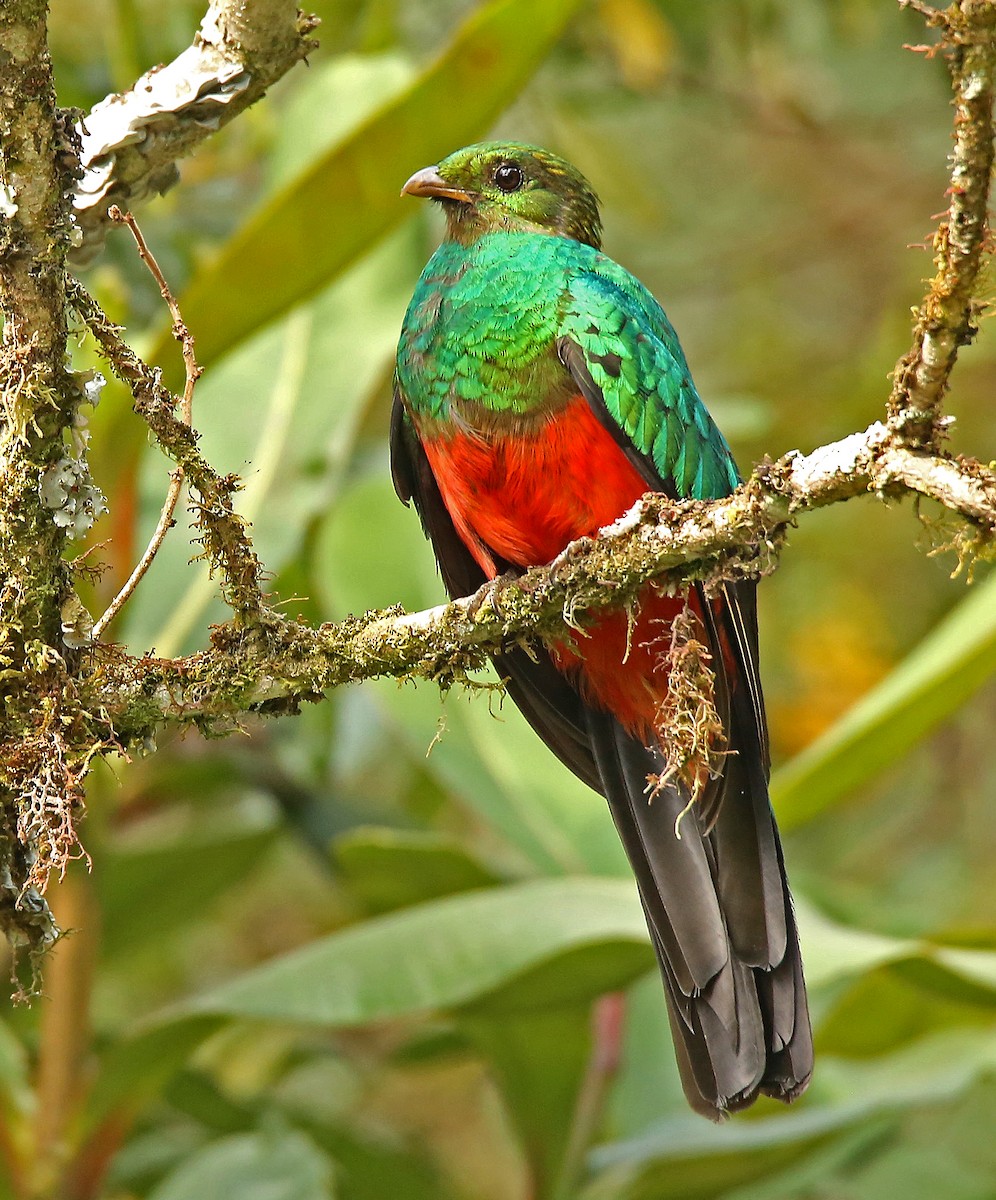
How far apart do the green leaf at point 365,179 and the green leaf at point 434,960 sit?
1378 millimetres

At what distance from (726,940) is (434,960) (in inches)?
26.1

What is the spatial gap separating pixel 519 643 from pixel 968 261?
93 centimetres

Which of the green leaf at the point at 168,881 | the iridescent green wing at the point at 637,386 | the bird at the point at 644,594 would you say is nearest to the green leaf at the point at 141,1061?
the green leaf at the point at 168,881

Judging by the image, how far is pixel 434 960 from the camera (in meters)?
3.15

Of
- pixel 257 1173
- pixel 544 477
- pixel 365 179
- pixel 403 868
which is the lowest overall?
pixel 257 1173

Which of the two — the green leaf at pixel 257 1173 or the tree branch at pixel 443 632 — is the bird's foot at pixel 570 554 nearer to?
the tree branch at pixel 443 632

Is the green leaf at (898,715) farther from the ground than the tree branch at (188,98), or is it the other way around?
the tree branch at (188,98)

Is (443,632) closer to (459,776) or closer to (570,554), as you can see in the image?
(570,554)

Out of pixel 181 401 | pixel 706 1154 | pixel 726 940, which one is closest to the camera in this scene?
pixel 181 401

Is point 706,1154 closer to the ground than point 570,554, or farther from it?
closer to the ground

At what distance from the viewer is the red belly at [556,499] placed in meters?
2.86

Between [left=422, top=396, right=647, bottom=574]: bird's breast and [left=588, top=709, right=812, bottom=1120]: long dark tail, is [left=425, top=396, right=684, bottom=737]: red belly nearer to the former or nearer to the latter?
[left=422, top=396, right=647, bottom=574]: bird's breast

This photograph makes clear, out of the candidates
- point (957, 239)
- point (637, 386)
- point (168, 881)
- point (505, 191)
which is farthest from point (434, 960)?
point (957, 239)

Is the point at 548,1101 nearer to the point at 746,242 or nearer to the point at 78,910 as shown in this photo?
the point at 78,910
